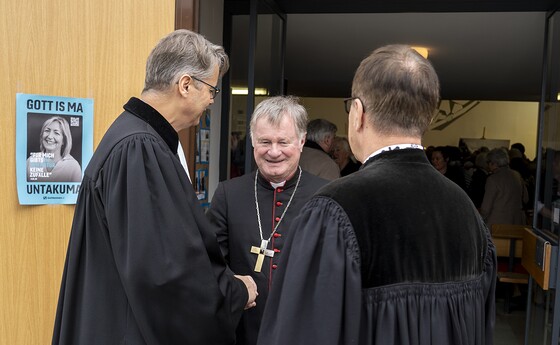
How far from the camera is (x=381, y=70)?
1.33 meters

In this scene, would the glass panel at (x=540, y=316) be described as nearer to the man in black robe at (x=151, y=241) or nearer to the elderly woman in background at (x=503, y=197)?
the elderly woman in background at (x=503, y=197)

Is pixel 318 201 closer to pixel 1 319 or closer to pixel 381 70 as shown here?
pixel 381 70

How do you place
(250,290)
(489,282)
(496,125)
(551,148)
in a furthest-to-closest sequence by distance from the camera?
(496,125), (551,148), (250,290), (489,282)

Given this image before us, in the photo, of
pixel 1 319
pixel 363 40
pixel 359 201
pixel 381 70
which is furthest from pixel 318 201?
pixel 363 40

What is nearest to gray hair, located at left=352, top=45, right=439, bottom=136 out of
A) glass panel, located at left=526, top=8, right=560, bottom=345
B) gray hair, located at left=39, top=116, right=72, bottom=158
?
gray hair, located at left=39, top=116, right=72, bottom=158

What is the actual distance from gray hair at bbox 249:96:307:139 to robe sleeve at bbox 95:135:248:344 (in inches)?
29.6

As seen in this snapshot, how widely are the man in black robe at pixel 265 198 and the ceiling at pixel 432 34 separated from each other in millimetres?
2259

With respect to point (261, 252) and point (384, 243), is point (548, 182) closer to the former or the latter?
point (261, 252)

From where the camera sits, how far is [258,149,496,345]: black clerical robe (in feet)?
4.09

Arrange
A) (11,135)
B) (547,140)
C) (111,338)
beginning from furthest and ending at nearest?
(547,140), (11,135), (111,338)

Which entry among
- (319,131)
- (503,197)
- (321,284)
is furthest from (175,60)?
(503,197)

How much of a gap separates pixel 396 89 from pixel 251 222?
1189 mm

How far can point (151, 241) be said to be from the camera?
1.63 metres

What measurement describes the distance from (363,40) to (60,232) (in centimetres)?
467
